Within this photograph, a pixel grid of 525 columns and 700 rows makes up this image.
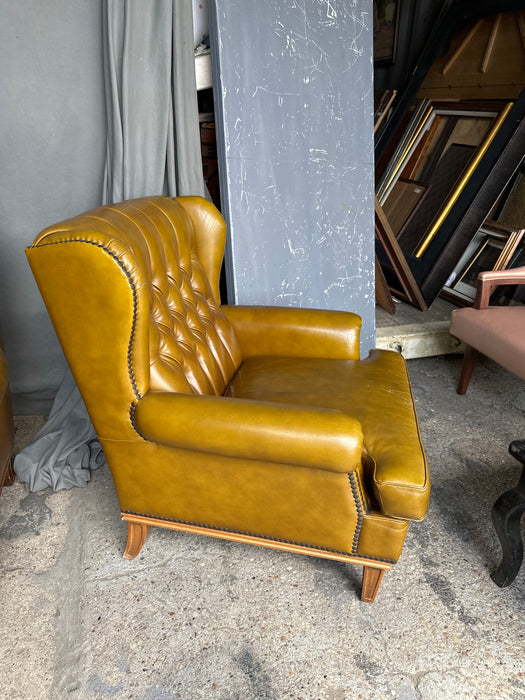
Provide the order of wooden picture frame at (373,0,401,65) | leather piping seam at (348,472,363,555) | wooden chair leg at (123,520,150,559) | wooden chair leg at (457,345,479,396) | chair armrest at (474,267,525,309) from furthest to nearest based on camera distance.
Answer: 1. wooden picture frame at (373,0,401,65)
2. wooden chair leg at (457,345,479,396)
3. chair armrest at (474,267,525,309)
4. wooden chair leg at (123,520,150,559)
5. leather piping seam at (348,472,363,555)

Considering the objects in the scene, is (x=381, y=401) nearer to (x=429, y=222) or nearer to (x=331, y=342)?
(x=331, y=342)

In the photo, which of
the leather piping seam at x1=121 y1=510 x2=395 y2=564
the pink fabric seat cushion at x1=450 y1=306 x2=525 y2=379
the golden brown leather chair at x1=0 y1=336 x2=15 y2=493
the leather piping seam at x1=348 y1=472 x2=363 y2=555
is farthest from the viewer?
the pink fabric seat cushion at x1=450 y1=306 x2=525 y2=379

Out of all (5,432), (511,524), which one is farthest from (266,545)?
(5,432)

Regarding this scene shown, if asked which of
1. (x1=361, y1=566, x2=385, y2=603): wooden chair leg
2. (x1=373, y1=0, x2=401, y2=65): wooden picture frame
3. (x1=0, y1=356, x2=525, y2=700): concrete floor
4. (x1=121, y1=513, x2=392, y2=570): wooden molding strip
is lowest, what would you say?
(x1=0, y1=356, x2=525, y2=700): concrete floor

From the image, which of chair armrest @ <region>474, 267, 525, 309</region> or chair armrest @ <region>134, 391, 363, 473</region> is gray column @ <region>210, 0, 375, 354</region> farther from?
chair armrest @ <region>134, 391, 363, 473</region>

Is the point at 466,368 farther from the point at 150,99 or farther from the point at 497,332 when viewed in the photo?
the point at 150,99

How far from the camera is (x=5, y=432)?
1.92m

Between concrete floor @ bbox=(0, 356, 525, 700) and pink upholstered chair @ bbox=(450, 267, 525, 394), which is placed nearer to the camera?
concrete floor @ bbox=(0, 356, 525, 700)

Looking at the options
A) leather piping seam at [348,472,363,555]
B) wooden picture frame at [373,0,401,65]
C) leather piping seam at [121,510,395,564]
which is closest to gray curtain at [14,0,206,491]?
leather piping seam at [121,510,395,564]

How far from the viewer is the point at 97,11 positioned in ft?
6.81

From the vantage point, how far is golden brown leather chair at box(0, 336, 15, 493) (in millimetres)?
1858

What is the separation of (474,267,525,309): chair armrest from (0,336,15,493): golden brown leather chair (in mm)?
2007

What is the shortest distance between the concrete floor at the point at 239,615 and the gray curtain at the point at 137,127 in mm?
163

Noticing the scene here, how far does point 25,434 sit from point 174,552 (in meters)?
1.01
